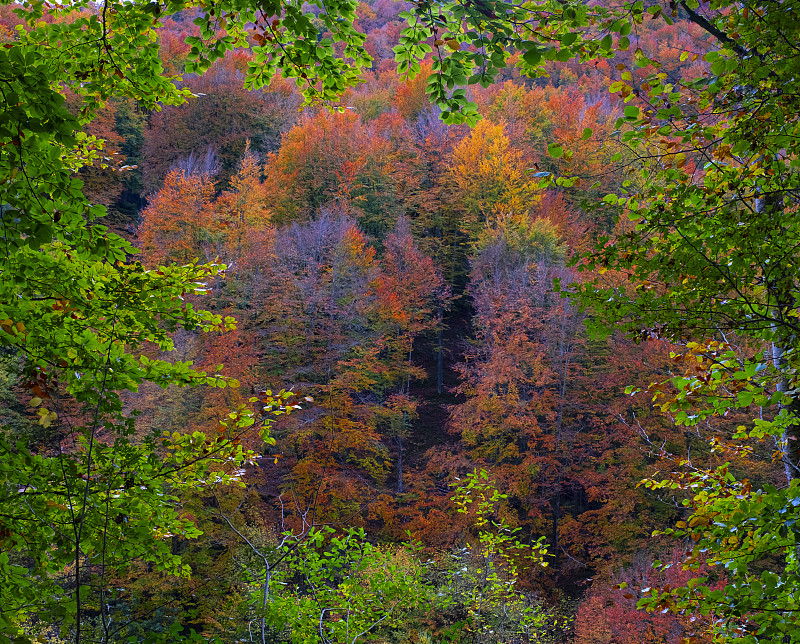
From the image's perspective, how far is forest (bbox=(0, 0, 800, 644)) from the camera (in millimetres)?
2441

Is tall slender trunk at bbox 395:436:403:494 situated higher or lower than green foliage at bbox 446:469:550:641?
higher

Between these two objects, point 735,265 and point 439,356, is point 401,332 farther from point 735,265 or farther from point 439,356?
point 735,265

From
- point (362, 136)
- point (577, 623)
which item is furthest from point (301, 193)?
point (577, 623)

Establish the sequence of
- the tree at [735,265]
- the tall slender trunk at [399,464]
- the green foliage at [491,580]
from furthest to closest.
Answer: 1. the tall slender trunk at [399,464]
2. the green foliage at [491,580]
3. the tree at [735,265]

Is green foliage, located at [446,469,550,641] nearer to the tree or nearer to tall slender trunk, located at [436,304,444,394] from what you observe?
the tree

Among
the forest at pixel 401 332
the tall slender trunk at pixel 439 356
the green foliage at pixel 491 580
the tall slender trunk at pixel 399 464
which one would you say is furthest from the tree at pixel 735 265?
the tall slender trunk at pixel 439 356

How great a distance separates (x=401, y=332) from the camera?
88.1 ft

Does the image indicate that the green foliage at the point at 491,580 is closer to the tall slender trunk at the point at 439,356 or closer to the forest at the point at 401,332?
the forest at the point at 401,332

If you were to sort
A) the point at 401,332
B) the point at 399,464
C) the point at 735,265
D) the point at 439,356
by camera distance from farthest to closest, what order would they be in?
1. the point at 439,356
2. the point at 401,332
3. the point at 399,464
4. the point at 735,265

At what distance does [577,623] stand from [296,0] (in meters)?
15.6

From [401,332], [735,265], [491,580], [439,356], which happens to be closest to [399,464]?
[401,332]

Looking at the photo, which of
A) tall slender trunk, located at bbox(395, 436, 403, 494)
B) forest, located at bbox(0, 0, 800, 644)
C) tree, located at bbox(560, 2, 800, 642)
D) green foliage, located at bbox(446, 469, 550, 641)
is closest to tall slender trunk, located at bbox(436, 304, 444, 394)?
forest, located at bbox(0, 0, 800, 644)

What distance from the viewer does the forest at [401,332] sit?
8.01 ft

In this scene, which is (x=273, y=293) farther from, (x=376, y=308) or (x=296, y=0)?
(x=296, y=0)
